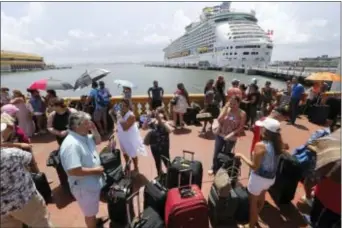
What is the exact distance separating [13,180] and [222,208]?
217 cm

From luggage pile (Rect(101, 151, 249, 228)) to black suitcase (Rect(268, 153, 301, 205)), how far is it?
584 millimetres

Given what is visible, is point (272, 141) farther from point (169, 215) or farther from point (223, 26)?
point (223, 26)

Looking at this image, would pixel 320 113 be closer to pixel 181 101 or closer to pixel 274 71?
pixel 181 101

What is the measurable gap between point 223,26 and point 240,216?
58130 mm

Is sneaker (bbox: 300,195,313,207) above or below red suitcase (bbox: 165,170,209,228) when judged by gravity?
below

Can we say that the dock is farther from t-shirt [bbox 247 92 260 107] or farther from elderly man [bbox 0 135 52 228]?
elderly man [bbox 0 135 52 228]

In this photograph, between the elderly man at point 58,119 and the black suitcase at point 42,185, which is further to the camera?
the elderly man at point 58,119

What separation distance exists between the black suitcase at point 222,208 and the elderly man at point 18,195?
6.00 feet

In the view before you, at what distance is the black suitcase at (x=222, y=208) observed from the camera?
110 inches

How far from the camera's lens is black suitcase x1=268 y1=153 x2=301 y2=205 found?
315cm

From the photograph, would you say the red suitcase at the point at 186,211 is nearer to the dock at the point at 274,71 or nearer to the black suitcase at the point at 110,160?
the black suitcase at the point at 110,160

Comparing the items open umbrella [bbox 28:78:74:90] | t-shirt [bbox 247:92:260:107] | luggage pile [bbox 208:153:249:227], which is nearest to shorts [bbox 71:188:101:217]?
luggage pile [bbox 208:153:249:227]

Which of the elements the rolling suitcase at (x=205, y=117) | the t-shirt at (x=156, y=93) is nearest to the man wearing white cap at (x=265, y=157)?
the rolling suitcase at (x=205, y=117)

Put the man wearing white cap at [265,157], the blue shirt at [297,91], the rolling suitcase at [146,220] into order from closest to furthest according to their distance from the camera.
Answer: the rolling suitcase at [146,220] < the man wearing white cap at [265,157] < the blue shirt at [297,91]
